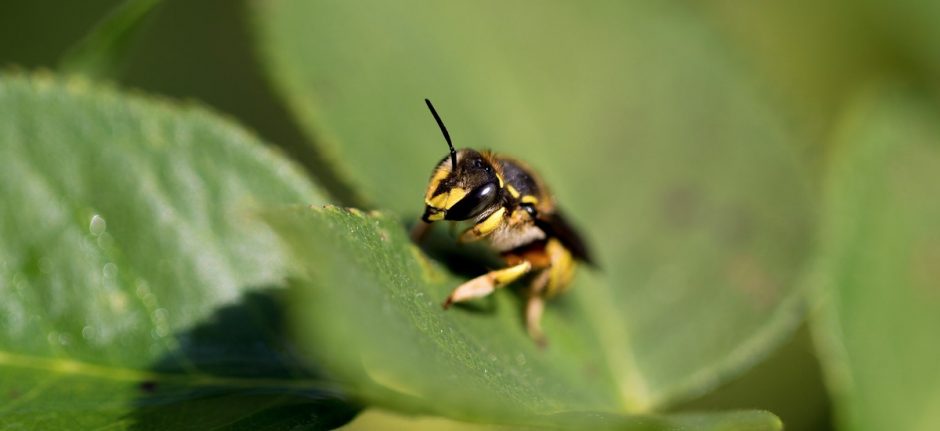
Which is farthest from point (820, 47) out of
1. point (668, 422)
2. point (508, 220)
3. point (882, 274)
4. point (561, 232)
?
point (668, 422)

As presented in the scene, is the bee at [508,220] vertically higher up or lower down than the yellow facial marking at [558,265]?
higher up

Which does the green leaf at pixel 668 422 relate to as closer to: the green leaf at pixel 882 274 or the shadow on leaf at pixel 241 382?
the shadow on leaf at pixel 241 382

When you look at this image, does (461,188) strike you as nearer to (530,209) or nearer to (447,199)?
(447,199)

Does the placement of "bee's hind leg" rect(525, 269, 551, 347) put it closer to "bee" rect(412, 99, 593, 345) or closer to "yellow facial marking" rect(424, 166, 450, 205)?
"bee" rect(412, 99, 593, 345)

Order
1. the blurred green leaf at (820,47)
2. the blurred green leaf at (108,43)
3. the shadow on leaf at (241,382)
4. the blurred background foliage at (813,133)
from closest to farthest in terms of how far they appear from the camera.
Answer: the shadow on leaf at (241,382), the blurred green leaf at (108,43), the blurred background foliage at (813,133), the blurred green leaf at (820,47)

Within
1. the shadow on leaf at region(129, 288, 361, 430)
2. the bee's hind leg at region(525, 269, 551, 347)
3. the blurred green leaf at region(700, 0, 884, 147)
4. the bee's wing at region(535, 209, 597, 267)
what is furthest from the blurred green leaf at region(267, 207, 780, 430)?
the blurred green leaf at region(700, 0, 884, 147)

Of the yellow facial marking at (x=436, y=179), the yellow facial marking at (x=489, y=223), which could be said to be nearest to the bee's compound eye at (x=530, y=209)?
the yellow facial marking at (x=489, y=223)
